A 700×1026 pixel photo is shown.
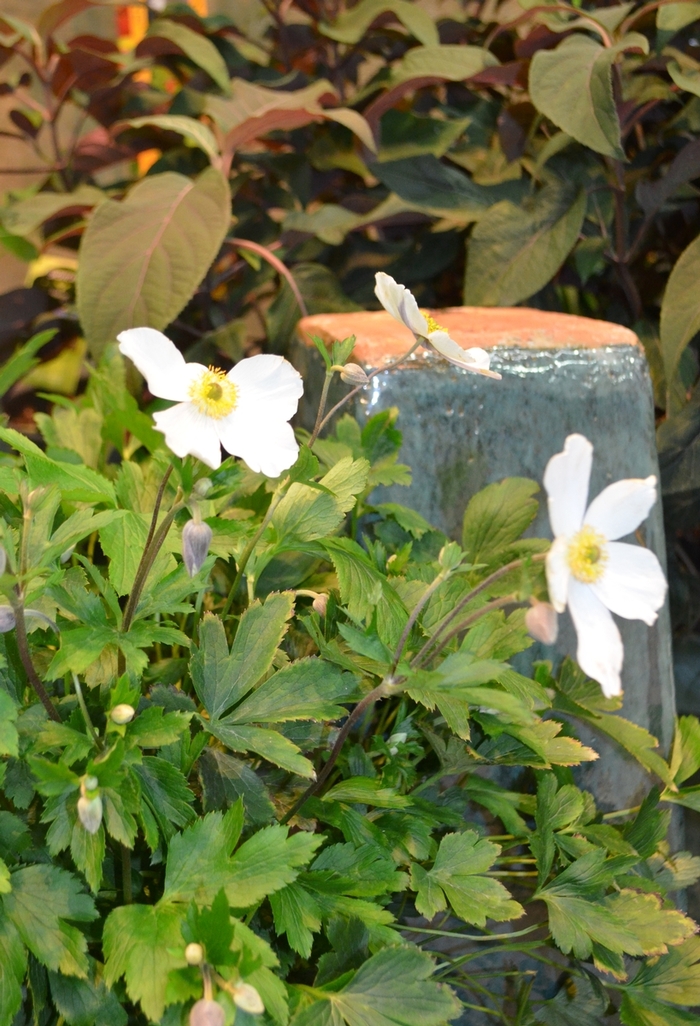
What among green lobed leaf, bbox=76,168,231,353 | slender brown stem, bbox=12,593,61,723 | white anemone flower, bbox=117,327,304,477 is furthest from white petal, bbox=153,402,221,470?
green lobed leaf, bbox=76,168,231,353

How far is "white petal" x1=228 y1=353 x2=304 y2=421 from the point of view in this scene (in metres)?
0.42

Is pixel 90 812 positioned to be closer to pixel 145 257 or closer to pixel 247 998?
pixel 247 998

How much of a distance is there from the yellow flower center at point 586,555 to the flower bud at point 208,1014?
0.76 feet

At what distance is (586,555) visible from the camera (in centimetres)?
35

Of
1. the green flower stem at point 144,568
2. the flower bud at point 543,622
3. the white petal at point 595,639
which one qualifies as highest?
the flower bud at point 543,622

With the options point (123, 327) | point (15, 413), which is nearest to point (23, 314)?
point (15, 413)

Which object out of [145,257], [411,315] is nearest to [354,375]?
[411,315]

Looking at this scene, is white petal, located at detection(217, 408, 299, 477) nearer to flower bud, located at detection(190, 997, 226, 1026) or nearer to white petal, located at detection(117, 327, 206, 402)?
white petal, located at detection(117, 327, 206, 402)

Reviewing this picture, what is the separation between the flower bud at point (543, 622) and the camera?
0.34 metres

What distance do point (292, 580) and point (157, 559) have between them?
0.43 feet

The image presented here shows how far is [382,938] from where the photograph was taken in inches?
18.2

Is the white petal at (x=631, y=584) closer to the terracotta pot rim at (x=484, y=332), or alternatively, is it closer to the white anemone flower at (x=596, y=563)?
the white anemone flower at (x=596, y=563)

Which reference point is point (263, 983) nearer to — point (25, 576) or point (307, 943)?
point (307, 943)

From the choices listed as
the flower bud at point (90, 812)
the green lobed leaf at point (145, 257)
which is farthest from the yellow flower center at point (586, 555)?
the green lobed leaf at point (145, 257)
